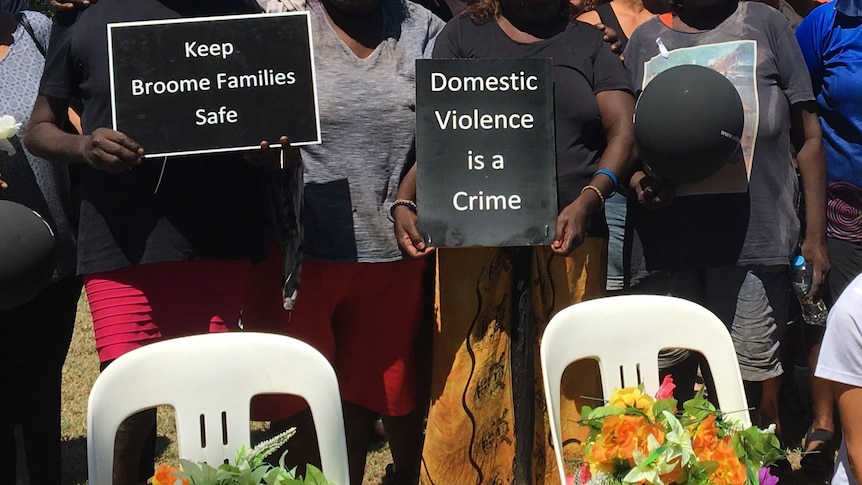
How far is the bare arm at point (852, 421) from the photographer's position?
2.39 metres

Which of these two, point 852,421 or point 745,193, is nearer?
point 852,421

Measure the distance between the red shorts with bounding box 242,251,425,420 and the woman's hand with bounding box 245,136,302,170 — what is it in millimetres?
376

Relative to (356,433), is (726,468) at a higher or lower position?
higher

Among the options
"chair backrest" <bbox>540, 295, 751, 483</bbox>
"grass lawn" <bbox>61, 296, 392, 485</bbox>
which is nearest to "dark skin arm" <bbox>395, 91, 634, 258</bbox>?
"chair backrest" <bbox>540, 295, 751, 483</bbox>

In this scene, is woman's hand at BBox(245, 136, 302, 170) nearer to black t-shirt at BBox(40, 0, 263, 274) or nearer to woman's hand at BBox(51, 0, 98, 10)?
black t-shirt at BBox(40, 0, 263, 274)

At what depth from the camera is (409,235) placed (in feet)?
10.6

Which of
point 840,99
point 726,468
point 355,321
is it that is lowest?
point 726,468

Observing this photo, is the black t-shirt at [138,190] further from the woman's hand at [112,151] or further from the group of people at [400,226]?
the woman's hand at [112,151]

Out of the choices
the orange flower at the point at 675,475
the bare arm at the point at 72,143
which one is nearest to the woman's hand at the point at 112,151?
the bare arm at the point at 72,143

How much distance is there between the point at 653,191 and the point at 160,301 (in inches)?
63.0

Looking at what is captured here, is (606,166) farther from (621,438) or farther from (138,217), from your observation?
(138,217)

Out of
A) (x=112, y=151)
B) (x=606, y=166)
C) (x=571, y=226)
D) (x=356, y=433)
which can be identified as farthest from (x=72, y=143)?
(x=606, y=166)

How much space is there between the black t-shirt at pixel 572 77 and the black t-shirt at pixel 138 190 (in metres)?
0.80

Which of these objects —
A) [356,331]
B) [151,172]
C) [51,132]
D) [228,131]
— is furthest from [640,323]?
[51,132]
